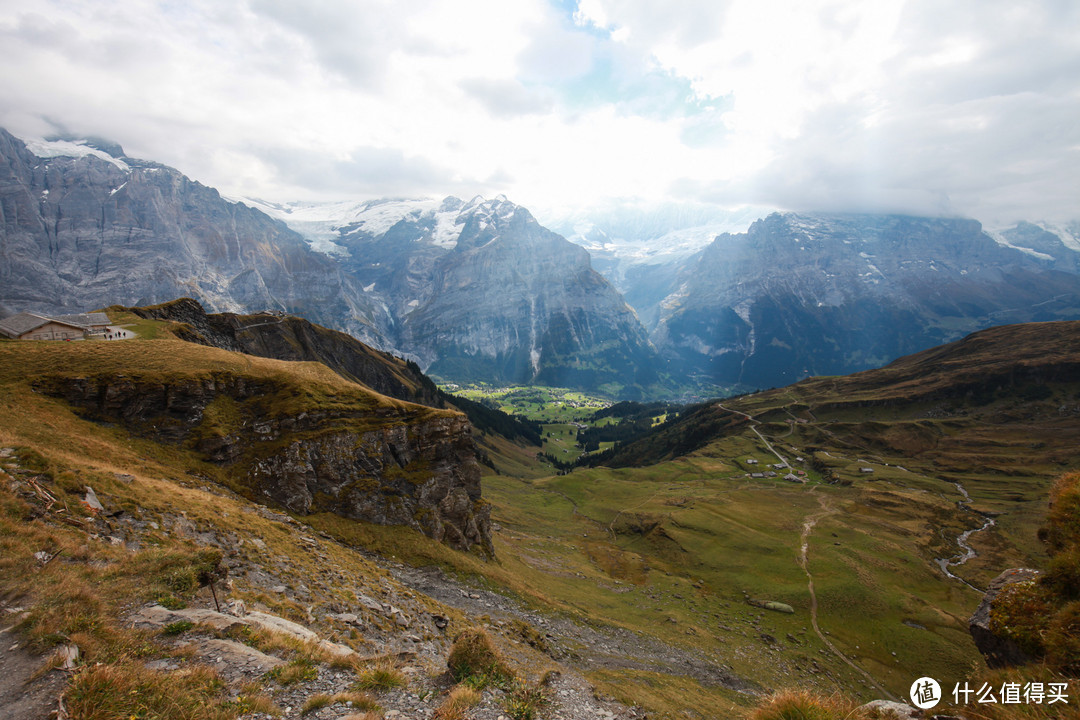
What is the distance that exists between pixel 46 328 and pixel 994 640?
100 meters

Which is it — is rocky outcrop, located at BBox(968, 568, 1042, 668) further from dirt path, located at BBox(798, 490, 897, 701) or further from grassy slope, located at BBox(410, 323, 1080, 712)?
dirt path, located at BBox(798, 490, 897, 701)

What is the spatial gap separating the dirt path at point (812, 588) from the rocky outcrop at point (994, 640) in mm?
52581

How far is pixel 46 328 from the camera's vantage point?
6147 centimetres

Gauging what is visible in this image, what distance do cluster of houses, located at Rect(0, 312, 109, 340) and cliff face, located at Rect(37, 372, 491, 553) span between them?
36.2m

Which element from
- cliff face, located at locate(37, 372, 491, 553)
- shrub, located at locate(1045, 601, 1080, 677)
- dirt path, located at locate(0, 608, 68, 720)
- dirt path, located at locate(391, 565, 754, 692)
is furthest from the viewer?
dirt path, located at locate(391, 565, 754, 692)

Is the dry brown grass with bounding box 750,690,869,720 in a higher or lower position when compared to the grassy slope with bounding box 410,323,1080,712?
higher

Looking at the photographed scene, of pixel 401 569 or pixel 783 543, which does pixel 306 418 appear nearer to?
pixel 401 569

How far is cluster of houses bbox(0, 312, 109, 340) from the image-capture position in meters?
58.8

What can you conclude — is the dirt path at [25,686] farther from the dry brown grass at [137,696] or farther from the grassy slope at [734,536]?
the grassy slope at [734,536]

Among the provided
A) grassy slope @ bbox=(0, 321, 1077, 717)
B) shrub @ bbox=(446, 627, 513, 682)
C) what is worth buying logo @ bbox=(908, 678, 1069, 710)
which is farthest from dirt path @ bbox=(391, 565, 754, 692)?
what is worth buying logo @ bbox=(908, 678, 1069, 710)

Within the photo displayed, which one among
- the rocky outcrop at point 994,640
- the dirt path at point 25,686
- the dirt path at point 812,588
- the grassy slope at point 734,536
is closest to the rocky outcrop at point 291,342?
the grassy slope at point 734,536

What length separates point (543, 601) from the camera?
5012 cm

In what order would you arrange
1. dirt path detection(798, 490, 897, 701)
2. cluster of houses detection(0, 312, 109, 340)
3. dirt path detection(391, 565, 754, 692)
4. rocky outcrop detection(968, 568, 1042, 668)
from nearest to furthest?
rocky outcrop detection(968, 568, 1042, 668) → dirt path detection(391, 565, 754, 692) → dirt path detection(798, 490, 897, 701) → cluster of houses detection(0, 312, 109, 340)

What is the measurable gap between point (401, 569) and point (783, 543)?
85.3m
